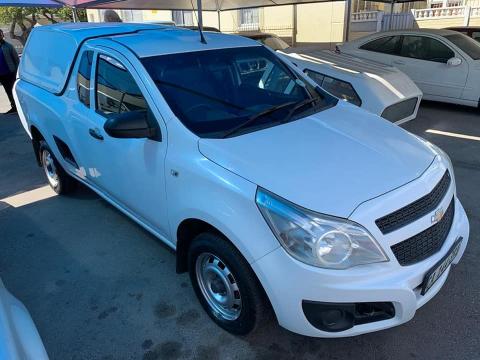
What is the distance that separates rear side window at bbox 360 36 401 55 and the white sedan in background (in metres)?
2.11

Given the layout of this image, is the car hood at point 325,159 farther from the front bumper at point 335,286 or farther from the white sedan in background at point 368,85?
the white sedan in background at point 368,85

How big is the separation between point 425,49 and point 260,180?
6816mm

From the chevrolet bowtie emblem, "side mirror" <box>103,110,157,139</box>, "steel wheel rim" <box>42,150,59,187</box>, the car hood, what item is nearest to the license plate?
the chevrolet bowtie emblem

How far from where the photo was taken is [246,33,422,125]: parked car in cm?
501

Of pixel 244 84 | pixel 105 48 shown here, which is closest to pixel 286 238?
pixel 244 84

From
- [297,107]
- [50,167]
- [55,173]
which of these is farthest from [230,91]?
[50,167]

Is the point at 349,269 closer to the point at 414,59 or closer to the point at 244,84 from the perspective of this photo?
the point at 244,84

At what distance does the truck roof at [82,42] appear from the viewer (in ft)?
9.73

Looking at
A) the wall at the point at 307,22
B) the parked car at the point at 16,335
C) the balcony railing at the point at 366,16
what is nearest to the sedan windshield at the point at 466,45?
the parked car at the point at 16,335

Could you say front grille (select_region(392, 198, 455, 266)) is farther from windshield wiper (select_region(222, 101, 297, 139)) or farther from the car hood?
windshield wiper (select_region(222, 101, 297, 139))

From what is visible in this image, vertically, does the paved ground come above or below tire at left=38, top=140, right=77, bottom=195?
below

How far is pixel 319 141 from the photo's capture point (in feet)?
7.90

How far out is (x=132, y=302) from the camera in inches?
109

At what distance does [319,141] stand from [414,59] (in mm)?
6140
